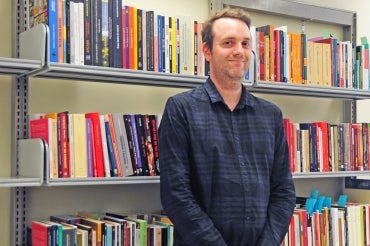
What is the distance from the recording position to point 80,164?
2.00m

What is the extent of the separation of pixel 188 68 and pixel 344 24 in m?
1.29

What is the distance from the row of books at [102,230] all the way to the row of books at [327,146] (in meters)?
0.76

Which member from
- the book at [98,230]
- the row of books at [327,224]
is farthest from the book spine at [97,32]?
the row of books at [327,224]

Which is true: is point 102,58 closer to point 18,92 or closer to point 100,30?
point 100,30

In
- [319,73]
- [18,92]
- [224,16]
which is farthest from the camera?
[319,73]

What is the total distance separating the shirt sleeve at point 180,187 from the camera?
1.67 meters

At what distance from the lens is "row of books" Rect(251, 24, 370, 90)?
255 cm

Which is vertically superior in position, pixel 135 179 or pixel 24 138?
pixel 24 138

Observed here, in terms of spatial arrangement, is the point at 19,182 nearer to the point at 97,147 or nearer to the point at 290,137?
the point at 97,147

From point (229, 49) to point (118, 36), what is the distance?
50 cm

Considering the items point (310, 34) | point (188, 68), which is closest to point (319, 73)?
point (310, 34)

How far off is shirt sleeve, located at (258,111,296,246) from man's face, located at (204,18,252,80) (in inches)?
10.3

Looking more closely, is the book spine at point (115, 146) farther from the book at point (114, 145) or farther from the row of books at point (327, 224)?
the row of books at point (327, 224)

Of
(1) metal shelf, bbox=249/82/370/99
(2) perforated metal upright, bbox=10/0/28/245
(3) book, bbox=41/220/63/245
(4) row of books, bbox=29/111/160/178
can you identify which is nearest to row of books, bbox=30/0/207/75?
(2) perforated metal upright, bbox=10/0/28/245
